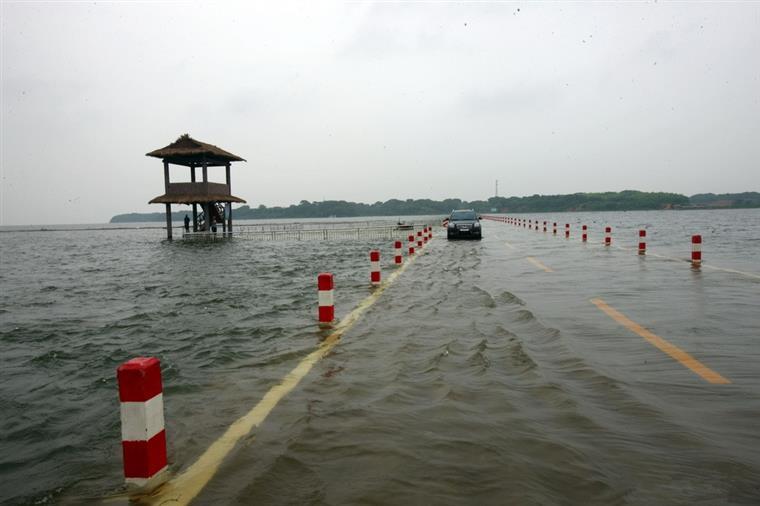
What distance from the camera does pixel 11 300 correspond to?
14.4 m

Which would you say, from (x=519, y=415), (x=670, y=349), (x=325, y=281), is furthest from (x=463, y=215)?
(x=519, y=415)

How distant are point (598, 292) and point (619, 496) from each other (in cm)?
845

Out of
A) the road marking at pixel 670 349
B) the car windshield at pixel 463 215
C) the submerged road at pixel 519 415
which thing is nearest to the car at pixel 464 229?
the car windshield at pixel 463 215

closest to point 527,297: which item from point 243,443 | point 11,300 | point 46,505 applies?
point 243,443

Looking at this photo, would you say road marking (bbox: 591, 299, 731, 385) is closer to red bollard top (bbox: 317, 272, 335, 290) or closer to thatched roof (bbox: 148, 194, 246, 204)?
red bollard top (bbox: 317, 272, 335, 290)

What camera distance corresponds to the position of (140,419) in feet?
10.6

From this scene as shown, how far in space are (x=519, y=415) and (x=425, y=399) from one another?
86cm

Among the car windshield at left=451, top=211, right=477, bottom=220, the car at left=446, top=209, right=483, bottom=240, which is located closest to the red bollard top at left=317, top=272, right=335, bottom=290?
the car at left=446, top=209, right=483, bottom=240

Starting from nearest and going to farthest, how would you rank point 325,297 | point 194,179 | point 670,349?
point 670,349, point 325,297, point 194,179

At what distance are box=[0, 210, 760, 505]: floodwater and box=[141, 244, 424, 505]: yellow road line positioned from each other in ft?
0.30

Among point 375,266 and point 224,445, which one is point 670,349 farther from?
point 375,266

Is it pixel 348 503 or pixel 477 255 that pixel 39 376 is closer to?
pixel 348 503

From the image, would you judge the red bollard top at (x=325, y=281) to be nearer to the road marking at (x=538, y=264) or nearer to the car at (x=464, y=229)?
the road marking at (x=538, y=264)

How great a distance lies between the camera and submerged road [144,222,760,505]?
126 inches
